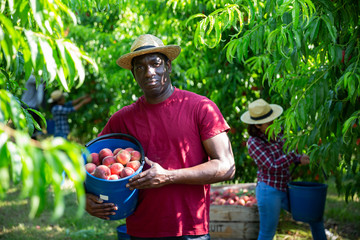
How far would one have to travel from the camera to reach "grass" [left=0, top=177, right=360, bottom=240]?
4.65 metres

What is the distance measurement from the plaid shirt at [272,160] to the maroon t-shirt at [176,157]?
155 centimetres

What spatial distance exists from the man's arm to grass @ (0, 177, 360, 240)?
2.64 meters

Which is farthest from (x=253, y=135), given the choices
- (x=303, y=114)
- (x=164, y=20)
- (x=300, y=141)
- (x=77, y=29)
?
(x=77, y=29)

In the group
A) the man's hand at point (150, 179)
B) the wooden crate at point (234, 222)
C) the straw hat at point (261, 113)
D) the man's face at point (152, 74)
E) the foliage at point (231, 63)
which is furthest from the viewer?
the wooden crate at point (234, 222)

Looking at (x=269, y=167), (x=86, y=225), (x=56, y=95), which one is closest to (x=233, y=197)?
(x=269, y=167)

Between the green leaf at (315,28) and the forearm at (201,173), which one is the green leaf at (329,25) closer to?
the green leaf at (315,28)

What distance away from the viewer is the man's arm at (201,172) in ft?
6.70

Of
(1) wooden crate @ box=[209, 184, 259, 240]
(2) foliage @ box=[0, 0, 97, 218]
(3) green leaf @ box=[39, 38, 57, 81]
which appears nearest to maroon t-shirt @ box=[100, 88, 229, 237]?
(2) foliage @ box=[0, 0, 97, 218]

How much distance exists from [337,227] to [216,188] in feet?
4.92

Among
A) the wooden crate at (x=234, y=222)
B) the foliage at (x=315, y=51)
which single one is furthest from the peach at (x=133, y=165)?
the wooden crate at (x=234, y=222)

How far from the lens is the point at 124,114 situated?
2.46 metres

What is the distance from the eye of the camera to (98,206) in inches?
83.7

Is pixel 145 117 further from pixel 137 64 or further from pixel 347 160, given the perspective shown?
pixel 347 160

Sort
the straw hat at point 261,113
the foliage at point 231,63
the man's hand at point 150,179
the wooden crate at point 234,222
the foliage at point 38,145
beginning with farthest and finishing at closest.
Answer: the wooden crate at point 234,222, the straw hat at point 261,113, the man's hand at point 150,179, the foliage at point 231,63, the foliage at point 38,145
